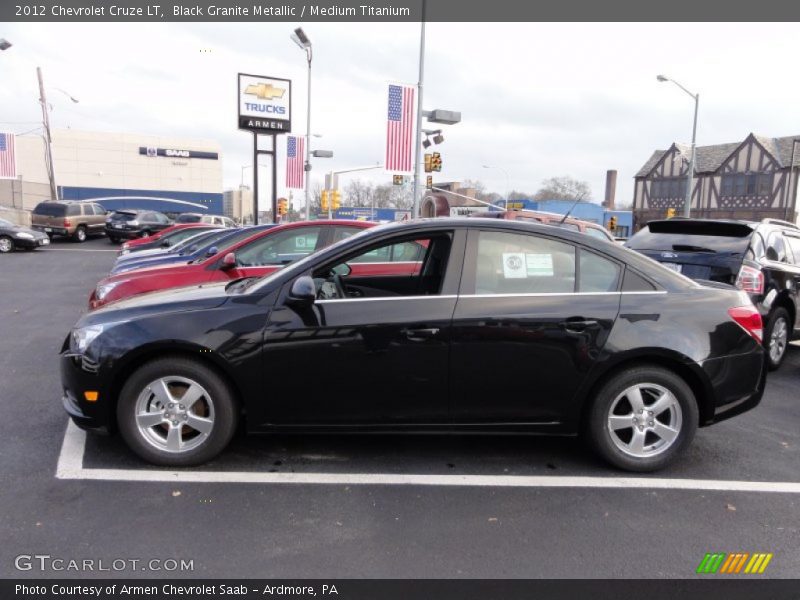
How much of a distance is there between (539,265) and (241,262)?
4097 millimetres

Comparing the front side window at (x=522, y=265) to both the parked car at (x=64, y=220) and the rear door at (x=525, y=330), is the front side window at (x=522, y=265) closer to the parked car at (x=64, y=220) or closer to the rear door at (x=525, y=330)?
the rear door at (x=525, y=330)

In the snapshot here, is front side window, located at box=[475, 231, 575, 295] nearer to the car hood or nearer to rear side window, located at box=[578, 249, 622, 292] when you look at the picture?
rear side window, located at box=[578, 249, 622, 292]

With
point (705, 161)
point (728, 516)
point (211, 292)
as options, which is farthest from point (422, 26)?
point (705, 161)

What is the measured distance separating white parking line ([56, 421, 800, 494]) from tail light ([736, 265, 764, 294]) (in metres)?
2.86

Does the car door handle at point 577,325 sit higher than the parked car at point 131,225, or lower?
higher

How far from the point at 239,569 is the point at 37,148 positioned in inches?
2676

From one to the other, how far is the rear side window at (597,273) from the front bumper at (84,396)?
3.10 metres

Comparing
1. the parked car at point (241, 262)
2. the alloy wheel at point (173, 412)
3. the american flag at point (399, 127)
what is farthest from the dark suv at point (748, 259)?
the american flag at point (399, 127)

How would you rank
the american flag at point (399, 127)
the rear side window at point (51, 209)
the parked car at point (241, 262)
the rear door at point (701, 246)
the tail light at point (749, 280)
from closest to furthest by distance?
1. the tail light at point (749, 280)
2. the rear door at point (701, 246)
3. the parked car at point (241, 262)
4. the american flag at point (399, 127)
5. the rear side window at point (51, 209)

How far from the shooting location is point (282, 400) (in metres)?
3.64

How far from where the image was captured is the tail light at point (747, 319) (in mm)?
3840

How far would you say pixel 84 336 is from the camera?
3658 millimetres

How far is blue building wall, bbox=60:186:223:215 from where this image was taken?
185 ft

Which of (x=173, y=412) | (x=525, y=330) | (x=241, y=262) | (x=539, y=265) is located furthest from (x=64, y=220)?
(x=525, y=330)
